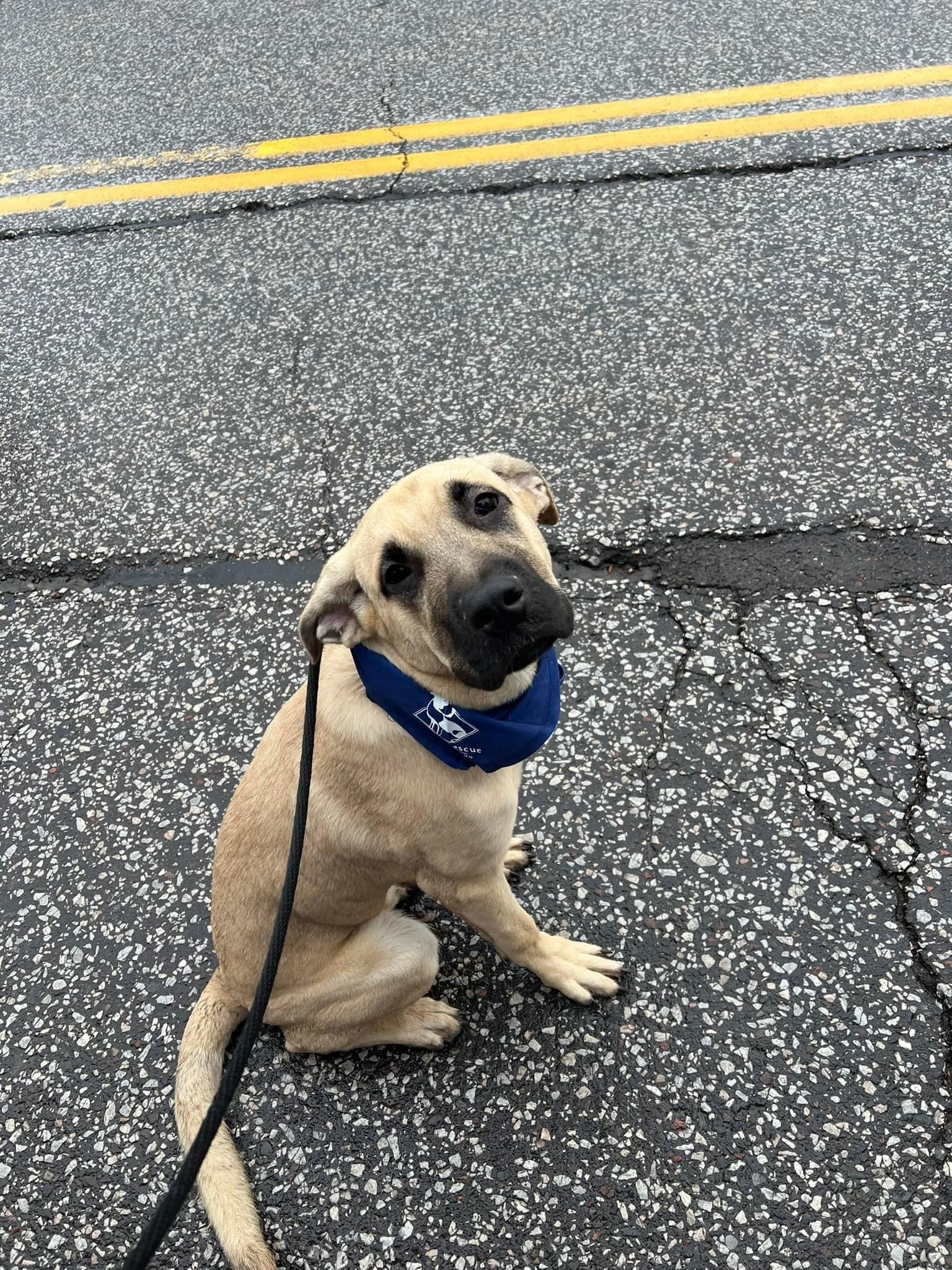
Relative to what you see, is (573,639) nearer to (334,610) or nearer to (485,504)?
(485,504)

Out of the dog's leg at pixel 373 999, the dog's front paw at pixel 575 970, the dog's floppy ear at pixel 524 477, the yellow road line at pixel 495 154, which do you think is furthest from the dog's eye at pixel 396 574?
the yellow road line at pixel 495 154

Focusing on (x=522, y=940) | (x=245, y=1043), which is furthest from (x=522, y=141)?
(x=245, y=1043)

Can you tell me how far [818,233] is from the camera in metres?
4.08

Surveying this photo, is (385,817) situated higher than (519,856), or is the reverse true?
(385,817)

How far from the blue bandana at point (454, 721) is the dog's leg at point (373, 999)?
53 cm

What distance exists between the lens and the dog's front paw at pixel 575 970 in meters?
2.24

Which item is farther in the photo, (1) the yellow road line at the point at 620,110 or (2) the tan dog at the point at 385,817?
(1) the yellow road line at the point at 620,110

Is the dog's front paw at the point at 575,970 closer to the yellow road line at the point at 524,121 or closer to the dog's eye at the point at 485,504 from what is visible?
the dog's eye at the point at 485,504

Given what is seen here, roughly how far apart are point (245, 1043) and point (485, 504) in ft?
4.10

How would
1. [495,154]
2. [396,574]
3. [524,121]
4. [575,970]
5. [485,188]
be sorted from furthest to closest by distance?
[524,121] → [495,154] → [485,188] → [575,970] → [396,574]

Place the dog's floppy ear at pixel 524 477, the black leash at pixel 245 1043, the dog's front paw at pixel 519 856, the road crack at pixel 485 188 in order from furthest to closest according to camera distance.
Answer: the road crack at pixel 485 188, the dog's front paw at pixel 519 856, the dog's floppy ear at pixel 524 477, the black leash at pixel 245 1043

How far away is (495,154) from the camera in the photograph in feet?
16.0

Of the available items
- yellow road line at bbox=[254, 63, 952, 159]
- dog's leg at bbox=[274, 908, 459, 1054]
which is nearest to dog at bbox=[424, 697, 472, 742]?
dog's leg at bbox=[274, 908, 459, 1054]

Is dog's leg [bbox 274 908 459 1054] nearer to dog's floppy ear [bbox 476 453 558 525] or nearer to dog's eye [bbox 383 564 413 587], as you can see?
dog's eye [bbox 383 564 413 587]
